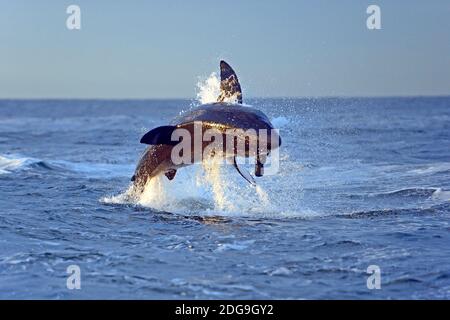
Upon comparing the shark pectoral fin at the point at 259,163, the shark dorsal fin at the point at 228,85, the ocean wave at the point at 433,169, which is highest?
the shark dorsal fin at the point at 228,85

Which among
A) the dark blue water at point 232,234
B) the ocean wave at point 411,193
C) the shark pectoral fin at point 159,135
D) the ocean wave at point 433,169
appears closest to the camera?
the dark blue water at point 232,234

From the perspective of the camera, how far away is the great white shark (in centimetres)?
1421

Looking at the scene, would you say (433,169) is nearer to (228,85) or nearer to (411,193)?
(411,193)

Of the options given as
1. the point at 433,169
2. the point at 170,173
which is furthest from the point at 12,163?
the point at 433,169

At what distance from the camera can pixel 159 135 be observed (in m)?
15.7

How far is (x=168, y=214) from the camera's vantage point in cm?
1711

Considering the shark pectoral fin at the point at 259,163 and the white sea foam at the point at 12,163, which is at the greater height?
the shark pectoral fin at the point at 259,163

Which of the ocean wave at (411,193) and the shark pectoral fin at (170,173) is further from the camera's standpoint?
the ocean wave at (411,193)

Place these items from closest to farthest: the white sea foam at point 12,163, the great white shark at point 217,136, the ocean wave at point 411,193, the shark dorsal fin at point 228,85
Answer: the great white shark at point 217,136, the shark dorsal fin at point 228,85, the ocean wave at point 411,193, the white sea foam at point 12,163

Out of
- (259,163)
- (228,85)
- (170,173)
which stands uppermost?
(228,85)

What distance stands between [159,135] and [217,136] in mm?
1294

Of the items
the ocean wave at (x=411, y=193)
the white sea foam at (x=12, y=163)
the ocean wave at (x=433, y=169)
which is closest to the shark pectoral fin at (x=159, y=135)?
the ocean wave at (x=411, y=193)

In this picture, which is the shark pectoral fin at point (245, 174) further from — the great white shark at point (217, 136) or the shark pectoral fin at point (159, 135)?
Result: the shark pectoral fin at point (159, 135)

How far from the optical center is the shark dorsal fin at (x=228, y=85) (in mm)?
16625
